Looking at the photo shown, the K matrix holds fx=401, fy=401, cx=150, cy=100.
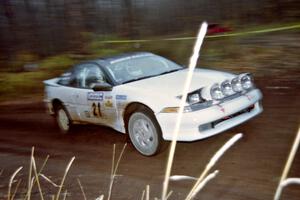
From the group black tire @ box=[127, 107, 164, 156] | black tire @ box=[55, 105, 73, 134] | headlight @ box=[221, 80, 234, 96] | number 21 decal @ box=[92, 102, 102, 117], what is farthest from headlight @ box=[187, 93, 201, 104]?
black tire @ box=[55, 105, 73, 134]

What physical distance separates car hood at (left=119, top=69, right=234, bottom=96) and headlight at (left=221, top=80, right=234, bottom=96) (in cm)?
7

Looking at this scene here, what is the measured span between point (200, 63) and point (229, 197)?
274 inches

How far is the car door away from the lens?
19.6 ft

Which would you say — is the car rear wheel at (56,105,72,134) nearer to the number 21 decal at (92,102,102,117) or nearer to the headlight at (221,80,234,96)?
the number 21 decal at (92,102,102,117)

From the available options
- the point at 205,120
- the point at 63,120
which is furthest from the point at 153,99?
the point at 63,120

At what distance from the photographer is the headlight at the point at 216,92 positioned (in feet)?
17.0

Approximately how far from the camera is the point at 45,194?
15.9 ft

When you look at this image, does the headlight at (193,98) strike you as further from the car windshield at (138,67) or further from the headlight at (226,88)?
the car windshield at (138,67)

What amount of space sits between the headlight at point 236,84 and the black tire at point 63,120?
3182 mm

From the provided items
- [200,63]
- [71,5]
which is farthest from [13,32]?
[200,63]

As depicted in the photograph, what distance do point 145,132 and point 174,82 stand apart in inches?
31.2

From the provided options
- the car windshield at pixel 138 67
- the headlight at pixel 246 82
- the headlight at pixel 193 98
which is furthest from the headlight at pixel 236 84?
the car windshield at pixel 138 67

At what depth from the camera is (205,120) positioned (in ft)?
16.3

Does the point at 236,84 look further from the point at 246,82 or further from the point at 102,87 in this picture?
the point at 102,87
